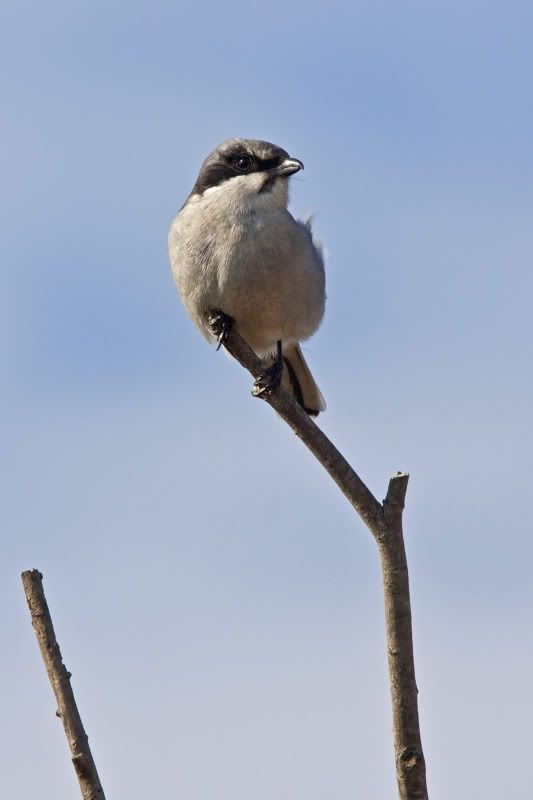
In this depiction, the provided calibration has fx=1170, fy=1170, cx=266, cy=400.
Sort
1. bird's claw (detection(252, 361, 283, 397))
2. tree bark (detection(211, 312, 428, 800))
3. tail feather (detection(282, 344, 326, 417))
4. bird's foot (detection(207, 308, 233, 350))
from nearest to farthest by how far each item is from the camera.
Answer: tree bark (detection(211, 312, 428, 800))
bird's claw (detection(252, 361, 283, 397))
bird's foot (detection(207, 308, 233, 350))
tail feather (detection(282, 344, 326, 417))

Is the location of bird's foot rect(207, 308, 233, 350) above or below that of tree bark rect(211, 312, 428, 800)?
above

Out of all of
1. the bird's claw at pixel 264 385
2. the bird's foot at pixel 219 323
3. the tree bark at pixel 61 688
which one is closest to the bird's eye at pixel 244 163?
the bird's foot at pixel 219 323

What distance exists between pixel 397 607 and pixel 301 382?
5087 millimetres

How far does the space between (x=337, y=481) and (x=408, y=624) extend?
710 mm

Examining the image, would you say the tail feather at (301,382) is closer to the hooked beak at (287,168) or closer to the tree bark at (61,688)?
the hooked beak at (287,168)

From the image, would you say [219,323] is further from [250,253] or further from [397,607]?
[397,607]

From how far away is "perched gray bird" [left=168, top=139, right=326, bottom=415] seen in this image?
6.91 m

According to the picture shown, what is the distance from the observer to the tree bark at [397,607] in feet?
10.8

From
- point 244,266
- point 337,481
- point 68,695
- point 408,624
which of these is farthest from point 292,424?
point 244,266

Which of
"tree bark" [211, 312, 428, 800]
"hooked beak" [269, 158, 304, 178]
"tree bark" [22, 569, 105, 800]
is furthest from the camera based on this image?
"hooked beak" [269, 158, 304, 178]

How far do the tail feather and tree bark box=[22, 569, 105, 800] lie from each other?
5.11 metres

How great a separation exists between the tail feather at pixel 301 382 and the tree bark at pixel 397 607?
4.31 meters

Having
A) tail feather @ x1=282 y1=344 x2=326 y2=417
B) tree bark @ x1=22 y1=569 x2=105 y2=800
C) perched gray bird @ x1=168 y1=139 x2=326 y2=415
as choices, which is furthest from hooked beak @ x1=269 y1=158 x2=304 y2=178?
tree bark @ x1=22 y1=569 x2=105 y2=800

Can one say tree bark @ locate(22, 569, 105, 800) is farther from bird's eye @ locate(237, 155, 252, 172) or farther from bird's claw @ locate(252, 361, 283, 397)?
bird's eye @ locate(237, 155, 252, 172)
